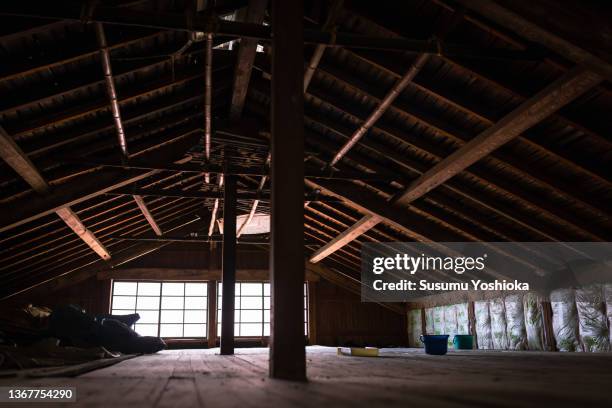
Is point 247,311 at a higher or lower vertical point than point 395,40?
lower

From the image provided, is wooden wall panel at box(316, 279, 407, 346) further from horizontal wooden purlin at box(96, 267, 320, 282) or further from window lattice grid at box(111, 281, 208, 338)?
window lattice grid at box(111, 281, 208, 338)

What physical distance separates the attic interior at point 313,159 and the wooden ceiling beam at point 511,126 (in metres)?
0.03

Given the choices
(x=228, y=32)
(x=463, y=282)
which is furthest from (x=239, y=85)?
(x=463, y=282)

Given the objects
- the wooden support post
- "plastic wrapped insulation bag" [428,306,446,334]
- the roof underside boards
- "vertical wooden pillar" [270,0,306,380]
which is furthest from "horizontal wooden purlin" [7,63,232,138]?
the wooden support post

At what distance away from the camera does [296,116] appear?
3.45m

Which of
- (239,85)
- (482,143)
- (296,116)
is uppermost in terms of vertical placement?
(239,85)

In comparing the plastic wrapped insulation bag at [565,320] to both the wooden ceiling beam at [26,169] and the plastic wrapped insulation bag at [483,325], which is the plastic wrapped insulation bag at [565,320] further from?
the wooden ceiling beam at [26,169]

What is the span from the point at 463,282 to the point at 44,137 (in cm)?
913

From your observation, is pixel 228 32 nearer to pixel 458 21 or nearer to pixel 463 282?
pixel 458 21

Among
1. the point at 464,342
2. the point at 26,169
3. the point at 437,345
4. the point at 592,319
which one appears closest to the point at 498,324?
the point at 464,342

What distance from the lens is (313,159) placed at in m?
9.27

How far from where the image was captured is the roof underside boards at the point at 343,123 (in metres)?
5.17

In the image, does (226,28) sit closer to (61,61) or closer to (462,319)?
(61,61)

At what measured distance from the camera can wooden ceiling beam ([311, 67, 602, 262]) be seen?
4.61 meters
